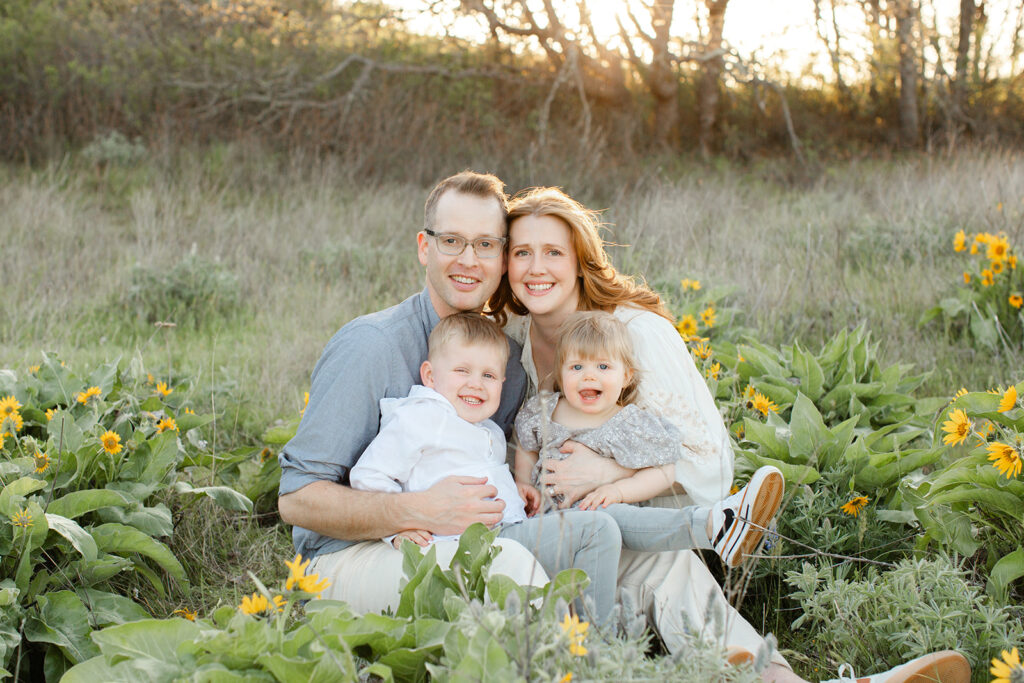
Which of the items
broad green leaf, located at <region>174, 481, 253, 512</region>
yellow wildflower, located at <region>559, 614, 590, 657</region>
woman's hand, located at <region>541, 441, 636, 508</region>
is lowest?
broad green leaf, located at <region>174, 481, 253, 512</region>

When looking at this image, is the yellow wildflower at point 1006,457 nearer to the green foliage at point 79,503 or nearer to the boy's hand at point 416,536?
the boy's hand at point 416,536

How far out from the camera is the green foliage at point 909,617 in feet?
7.88

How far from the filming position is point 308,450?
9.05 ft

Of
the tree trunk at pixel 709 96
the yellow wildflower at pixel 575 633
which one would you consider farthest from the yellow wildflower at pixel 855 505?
the tree trunk at pixel 709 96

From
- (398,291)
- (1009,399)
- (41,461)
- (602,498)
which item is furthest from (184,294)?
(1009,399)

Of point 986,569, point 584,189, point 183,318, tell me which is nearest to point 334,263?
point 183,318

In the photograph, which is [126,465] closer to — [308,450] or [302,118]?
[308,450]

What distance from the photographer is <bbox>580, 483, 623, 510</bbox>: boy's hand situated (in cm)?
280

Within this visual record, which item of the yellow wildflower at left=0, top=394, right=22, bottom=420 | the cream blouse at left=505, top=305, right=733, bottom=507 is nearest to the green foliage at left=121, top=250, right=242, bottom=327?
the yellow wildflower at left=0, top=394, right=22, bottom=420

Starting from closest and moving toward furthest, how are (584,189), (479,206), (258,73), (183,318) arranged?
(479,206) < (183,318) < (584,189) < (258,73)

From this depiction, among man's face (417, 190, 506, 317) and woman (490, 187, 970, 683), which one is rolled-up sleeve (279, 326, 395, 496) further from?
woman (490, 187, 970, 683)

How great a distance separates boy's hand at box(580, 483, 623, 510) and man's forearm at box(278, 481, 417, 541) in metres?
0.56

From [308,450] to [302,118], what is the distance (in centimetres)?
895

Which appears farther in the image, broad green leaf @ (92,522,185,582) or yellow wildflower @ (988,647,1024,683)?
broad green leaf @ (92,522,185,582)
